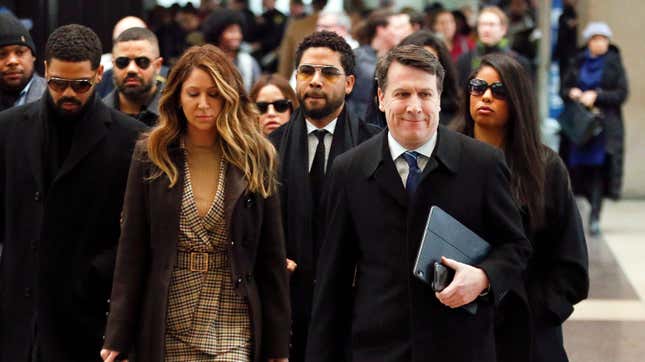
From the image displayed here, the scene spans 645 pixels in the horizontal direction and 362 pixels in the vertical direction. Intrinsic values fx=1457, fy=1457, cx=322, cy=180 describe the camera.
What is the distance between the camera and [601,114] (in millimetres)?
13617

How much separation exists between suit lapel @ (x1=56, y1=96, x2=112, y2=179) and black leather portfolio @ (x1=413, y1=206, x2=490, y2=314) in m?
1.97

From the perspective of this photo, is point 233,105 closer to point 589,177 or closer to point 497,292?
point 497,292

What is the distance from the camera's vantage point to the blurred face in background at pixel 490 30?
39.8 feet

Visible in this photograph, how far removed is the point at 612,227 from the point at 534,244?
878 centimetres

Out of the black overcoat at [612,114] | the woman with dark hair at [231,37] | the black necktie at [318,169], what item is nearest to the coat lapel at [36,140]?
the black necktie at [318,169]

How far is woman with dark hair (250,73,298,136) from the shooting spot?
8094mm

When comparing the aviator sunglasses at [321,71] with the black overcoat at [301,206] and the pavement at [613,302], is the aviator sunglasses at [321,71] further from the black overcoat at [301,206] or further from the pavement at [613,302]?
the pavement at [613,302]

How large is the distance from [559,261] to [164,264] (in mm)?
1520

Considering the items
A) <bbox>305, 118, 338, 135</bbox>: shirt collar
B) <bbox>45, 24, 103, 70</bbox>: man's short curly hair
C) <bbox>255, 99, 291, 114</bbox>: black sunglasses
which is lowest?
<bbox>305, 118, 338, 135</bbox>: shirt collar

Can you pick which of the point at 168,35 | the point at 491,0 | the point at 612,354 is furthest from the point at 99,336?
the point at 491,0

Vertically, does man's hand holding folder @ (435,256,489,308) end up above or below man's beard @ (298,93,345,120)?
below

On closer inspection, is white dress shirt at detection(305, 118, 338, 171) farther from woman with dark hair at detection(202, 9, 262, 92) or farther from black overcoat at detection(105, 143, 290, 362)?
woman with dark hair at detection(202, 9, 262, 92)

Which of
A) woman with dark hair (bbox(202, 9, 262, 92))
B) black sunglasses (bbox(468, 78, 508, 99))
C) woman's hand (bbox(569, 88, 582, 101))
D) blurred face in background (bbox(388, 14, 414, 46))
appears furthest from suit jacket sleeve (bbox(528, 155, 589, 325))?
woman's hand (bbox(569, 88, 582, 101))

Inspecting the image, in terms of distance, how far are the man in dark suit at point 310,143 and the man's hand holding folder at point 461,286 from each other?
1604 mm
